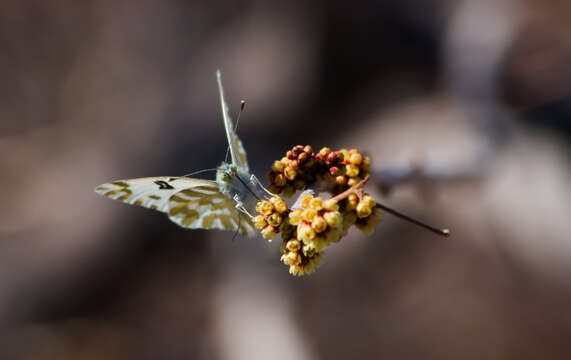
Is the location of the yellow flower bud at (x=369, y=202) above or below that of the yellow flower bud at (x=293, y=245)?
above

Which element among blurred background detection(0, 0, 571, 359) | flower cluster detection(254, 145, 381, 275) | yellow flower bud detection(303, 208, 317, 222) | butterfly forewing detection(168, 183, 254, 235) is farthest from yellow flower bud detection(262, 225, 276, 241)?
blurred background detection(0, 0, 571, 359)

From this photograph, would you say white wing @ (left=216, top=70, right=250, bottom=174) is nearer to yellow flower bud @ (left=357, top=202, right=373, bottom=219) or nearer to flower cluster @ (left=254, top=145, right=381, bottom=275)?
flower cluster @ (left=254, top=145, right=381, bottom=275)

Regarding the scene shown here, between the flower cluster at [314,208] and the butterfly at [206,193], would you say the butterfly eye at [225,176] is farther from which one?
the flower cluster at [314,208]

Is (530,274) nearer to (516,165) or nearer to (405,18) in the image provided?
(516,165)

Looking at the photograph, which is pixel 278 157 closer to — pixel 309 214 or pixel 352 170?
pixel 352 170

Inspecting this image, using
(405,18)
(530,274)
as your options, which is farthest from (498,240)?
(405,18)

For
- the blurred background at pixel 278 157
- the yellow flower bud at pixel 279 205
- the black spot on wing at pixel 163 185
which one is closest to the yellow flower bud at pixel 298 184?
the yellow flower bud at pixel 279 205
